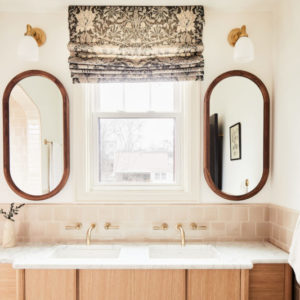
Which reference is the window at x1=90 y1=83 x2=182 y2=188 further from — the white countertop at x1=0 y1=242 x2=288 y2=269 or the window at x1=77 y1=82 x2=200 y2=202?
the white countertop at x1=0 y1=242 x2=288 y2=269

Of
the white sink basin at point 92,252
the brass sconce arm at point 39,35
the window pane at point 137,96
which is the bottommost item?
the white sink basin at point 92,252

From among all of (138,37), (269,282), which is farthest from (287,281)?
(138,37)

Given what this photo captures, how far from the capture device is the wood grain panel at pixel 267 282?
174cm

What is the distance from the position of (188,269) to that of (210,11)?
1.83 m

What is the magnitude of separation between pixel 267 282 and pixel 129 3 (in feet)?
6.86

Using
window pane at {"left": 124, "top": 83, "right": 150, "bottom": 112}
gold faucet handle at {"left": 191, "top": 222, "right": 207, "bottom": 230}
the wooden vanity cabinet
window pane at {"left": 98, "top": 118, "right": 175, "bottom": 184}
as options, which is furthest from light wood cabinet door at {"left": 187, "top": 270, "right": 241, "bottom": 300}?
window pane at {"left": 124, "top": 83, "right": 150, "bottom": 112}

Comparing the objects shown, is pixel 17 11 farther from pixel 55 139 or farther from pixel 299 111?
pixel 299 111

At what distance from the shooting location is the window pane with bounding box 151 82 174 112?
7.63 feet

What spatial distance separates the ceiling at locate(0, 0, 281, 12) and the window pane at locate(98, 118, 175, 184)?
856 millimetres

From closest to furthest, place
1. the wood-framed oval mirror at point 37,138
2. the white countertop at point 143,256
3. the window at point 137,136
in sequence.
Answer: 1. the white countertop at point 143,256
2. the wood-framed oval mirror at point 37,138
3. the window at point 137,136

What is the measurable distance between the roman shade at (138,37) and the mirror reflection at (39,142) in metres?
0.28

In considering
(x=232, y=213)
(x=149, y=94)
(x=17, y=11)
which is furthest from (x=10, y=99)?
(x=232, y=213)

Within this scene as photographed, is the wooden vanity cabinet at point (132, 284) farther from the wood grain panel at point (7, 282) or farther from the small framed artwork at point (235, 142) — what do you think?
the small framed artwork at point (235, 142)

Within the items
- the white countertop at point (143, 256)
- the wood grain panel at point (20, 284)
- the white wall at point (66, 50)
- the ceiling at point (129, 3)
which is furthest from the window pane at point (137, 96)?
the wood grain panel at point (20, 284)
